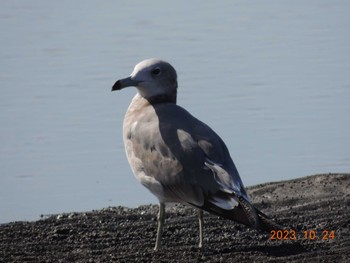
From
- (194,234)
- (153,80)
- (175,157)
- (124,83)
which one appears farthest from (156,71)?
(194,234)

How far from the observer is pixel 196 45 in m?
16.3

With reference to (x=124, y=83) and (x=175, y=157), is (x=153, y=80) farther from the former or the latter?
(x=175, y=157)

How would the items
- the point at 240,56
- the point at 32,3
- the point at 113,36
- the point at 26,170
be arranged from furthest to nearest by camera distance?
the point at 32,3 → the point at 113,36 → the point at 240,56 → the point at 26,170

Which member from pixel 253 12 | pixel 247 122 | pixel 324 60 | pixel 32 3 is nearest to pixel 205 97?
pixel 247 122

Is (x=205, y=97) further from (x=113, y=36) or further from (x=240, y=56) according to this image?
(x=113, y=36)

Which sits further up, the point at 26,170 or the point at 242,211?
the point at 242,211

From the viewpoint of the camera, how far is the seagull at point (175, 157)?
29.5ft

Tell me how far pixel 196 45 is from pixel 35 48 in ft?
6.86

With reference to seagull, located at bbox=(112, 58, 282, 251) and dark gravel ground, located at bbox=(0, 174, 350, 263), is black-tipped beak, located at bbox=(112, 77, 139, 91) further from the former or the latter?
dark gravel ground, located at bbox=(0, 174, 350, 263)

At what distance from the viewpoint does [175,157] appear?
9375mm

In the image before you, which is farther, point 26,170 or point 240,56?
point 240,56

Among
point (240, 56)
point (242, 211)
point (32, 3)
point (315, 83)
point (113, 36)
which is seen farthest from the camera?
point (32, 3)

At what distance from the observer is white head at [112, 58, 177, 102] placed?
10.2 m

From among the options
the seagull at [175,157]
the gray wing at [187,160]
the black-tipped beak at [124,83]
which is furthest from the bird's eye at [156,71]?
the gray wing at [187,160]
